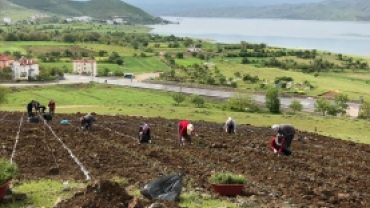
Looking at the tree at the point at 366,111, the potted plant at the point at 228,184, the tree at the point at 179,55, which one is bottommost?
the tree at the point at 366,111

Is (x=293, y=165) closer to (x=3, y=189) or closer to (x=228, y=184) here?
(x=228, y=184)

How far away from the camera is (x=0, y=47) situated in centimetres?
12656

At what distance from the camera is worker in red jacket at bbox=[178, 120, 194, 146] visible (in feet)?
59.5

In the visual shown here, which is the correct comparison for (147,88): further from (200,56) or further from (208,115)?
(200,56)

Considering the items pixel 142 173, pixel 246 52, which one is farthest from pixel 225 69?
pixel 142 173

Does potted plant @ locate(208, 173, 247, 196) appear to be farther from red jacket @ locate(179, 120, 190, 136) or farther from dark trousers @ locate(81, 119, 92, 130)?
dark trousers @ locate(81, 119, 92, 130)

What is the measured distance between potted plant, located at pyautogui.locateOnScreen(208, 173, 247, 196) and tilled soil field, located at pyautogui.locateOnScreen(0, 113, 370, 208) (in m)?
0.38

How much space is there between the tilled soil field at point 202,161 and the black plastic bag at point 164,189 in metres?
→ 1.48

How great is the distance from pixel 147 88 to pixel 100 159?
2397 inches

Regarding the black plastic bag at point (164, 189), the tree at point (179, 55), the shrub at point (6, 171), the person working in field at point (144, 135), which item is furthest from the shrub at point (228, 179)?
the tree at point (179, 55)

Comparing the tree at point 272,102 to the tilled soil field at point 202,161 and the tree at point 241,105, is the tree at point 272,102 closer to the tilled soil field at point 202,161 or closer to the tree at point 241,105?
the tree at point 241,105

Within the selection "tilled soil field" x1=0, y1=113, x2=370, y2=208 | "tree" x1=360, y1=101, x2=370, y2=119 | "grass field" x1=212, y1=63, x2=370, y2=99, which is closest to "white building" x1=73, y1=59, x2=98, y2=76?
"grass field" x1=212, y1=63, x2=370, y2=99

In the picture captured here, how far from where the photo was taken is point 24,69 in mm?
82938

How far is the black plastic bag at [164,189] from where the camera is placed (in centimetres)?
985
